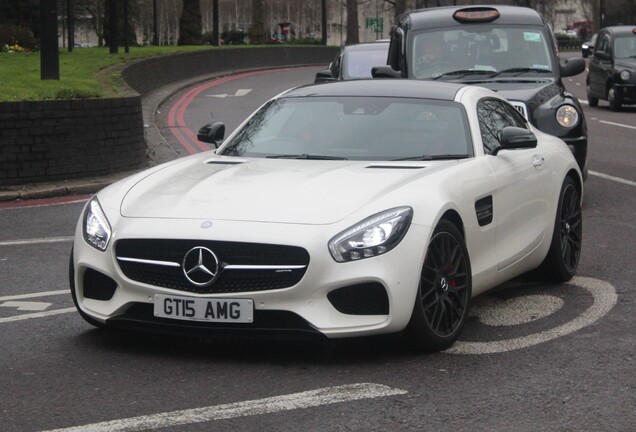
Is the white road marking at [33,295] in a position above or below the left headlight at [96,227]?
below

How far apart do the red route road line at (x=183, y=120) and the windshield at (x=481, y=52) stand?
5.09 metres

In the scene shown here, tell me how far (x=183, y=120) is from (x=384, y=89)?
16380 millimetres

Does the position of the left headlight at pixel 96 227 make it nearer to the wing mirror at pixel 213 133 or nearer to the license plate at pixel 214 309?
the license plate at pixel 214 309

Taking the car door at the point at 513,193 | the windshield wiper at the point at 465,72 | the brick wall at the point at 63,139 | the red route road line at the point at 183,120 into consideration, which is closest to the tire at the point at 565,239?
the car door at the point at 513,193

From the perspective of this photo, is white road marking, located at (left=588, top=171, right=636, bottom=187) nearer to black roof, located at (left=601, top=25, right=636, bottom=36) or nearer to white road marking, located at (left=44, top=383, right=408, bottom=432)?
white road marking, located at (left=44, top=383, right=408, bottom=432)

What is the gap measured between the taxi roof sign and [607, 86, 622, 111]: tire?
1445 cm

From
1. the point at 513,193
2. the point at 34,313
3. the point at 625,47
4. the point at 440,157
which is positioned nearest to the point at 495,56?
the point at 513,193

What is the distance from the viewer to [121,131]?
15.4 metres

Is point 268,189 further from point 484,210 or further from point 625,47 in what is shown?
point 625,47

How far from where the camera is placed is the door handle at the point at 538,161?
8055 millimetres

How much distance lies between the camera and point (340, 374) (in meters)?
5.98

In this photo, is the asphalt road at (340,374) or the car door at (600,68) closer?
the asphalt road at (340,374)

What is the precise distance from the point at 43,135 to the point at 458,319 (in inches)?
336

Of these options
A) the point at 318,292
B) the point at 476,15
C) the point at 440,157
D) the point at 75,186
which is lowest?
the point at 75,186
